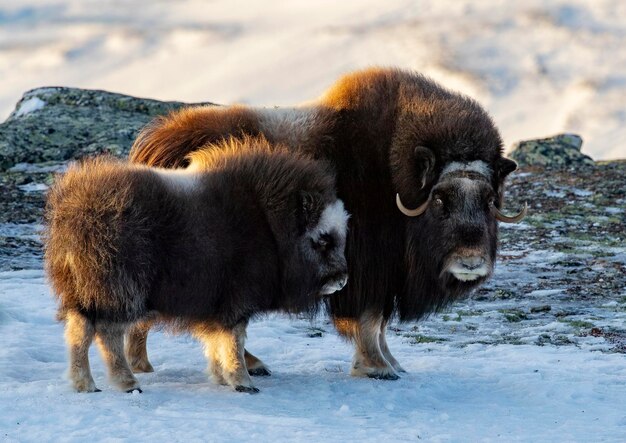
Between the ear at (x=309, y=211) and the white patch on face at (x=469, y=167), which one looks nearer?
the ear at (x=309, y=211)

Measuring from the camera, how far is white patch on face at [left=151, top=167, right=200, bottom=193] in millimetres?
4230

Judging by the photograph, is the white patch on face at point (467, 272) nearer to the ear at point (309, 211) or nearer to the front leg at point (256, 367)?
the ear at point (309, 211)

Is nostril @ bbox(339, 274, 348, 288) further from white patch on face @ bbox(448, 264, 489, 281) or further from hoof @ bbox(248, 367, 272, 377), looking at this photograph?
hoof @ bbox(248, 367, 272, 377)

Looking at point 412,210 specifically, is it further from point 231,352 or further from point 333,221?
point 231,352

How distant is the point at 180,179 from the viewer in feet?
14.1

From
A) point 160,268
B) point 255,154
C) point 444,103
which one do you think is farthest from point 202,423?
point 444,103

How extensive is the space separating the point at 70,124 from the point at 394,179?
9.82 m

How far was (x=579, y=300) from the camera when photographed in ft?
24.6

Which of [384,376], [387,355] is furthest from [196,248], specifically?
[387,355]

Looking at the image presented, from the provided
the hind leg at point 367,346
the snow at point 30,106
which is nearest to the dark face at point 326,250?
the hind leg at point 367,346

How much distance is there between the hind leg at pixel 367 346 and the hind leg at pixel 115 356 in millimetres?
1217

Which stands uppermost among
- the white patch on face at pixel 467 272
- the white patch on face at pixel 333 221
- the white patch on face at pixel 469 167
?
the white patch on face at pixel 469 167

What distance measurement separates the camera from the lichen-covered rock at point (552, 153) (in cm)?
1595

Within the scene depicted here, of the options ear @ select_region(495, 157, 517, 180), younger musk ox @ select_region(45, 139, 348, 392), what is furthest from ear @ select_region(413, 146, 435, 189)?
younger musk ox @ select_region(45, 139, 348, 392)
